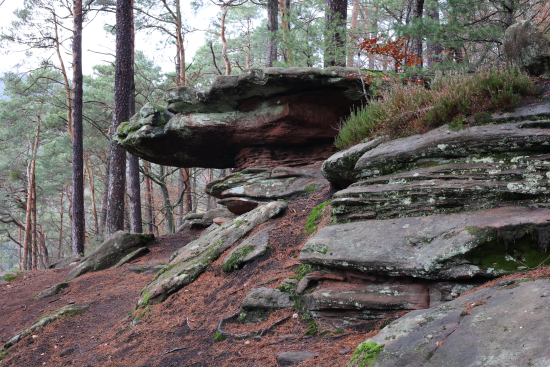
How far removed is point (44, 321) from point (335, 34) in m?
9.73

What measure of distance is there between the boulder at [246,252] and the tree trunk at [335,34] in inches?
207

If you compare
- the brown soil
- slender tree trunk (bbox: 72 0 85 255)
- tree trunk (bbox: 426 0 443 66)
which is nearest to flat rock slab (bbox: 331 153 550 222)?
the brown soil

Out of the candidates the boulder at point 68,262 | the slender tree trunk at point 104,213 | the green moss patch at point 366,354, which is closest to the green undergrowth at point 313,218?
the green moss patch at point 366,354

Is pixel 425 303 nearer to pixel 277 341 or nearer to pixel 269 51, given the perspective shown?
pixel 277 341

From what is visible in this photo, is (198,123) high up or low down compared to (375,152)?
up

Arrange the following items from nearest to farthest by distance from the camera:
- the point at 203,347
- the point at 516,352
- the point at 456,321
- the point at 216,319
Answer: the point at 516,352, the point at 456,321, the point at 203,347, the point at 216,319

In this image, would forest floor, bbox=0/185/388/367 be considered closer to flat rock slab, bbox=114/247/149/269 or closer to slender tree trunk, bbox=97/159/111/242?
flat rock slab, bbox=114/247/149/269

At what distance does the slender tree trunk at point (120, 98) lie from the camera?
37.7ft

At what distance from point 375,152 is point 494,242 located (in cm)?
218

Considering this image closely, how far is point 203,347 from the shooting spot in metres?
4.25

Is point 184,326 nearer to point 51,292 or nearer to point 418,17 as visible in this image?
point 51,292

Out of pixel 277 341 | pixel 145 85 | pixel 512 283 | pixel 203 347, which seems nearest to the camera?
pixel 512 283

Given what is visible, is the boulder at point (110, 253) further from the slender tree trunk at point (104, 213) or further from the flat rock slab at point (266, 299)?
the flat rock slab at point (266, 299)

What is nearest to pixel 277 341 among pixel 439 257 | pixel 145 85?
pixel 439 257
